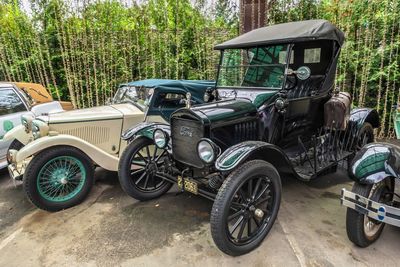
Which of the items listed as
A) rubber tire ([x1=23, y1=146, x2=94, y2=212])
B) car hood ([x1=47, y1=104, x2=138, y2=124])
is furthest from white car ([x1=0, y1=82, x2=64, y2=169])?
rubber tire ([x1=23, y1=146, x2=94, y2=212])

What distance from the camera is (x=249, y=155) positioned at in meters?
2.28

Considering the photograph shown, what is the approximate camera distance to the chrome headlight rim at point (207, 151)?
2359 millimetres

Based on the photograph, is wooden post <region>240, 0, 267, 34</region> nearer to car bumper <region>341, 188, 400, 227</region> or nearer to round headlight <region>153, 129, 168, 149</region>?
round headlight <region>153, 129, 168, 149</region>

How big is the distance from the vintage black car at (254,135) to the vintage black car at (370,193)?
587 millimetres

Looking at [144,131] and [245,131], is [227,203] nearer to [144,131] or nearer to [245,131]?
[245,131]

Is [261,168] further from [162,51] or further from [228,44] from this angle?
[162,51]

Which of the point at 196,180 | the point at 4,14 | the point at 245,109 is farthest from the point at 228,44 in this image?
the point at 4,14

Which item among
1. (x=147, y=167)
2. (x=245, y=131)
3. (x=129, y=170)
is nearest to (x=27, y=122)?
(x=129, y=170)

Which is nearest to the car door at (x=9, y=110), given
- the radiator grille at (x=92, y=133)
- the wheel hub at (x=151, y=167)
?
the radiator grille at (x=92, y=133)

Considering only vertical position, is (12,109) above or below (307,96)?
below

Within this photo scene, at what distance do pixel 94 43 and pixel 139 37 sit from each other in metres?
0.98

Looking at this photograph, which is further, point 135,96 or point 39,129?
point 135,96

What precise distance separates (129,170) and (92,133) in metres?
0.90

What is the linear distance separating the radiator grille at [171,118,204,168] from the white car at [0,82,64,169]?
7.53 feet
